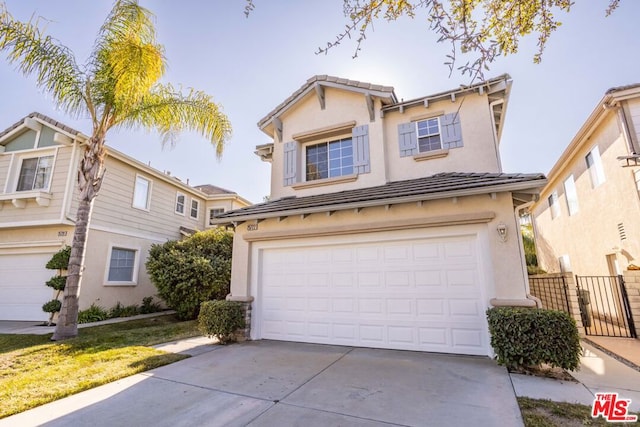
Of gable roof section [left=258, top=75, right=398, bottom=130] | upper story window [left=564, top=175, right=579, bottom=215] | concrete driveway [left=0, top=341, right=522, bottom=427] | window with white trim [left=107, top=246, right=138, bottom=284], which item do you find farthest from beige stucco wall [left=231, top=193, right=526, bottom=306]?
upper story window [left=564, top=175, right=579, bottom=215]

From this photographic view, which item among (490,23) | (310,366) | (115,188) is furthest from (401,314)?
(115,188)

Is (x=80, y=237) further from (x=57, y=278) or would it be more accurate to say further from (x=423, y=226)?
(x=423, y=226)

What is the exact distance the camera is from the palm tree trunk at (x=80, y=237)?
26.1ft

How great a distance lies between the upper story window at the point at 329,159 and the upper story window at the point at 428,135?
203 centimetres

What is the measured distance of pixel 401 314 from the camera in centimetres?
656

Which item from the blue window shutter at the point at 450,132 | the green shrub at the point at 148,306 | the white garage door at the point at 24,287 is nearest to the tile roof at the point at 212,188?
the green shrub at the point at 148,306

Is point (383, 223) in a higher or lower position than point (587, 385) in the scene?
higher

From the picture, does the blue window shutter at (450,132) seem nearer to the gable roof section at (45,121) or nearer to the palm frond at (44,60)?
the palm frond at (44,60)

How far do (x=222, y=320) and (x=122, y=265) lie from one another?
835 centimetres

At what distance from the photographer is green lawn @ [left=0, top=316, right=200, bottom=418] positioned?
4453 millimetres

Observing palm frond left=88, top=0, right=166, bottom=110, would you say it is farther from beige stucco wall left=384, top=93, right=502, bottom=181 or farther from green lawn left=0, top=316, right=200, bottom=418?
beige stucco wall left=384, top=93, right=502, bottom=181

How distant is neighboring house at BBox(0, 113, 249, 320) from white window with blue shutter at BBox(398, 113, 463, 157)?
11.6 m

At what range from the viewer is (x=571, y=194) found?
42.0 ft

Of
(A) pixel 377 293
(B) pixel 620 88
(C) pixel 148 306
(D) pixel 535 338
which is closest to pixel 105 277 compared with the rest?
(C) pixel 148 306
